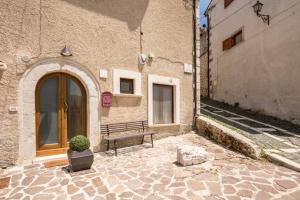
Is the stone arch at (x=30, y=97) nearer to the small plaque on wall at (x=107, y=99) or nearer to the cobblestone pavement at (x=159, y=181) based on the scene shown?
the cobblestone pavement at (x=159, y=181)

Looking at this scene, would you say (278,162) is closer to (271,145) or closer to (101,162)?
(271,145)

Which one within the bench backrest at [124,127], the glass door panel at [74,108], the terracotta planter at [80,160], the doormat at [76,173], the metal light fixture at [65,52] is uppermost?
the metal light fixture at [65,52]

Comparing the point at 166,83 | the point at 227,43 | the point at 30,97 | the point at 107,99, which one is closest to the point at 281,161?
the point at 166,83

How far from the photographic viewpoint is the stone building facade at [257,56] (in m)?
7.70

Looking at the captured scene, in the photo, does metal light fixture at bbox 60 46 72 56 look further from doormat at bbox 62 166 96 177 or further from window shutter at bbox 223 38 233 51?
window shutter at bbox 223 38 233 51

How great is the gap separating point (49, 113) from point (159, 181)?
3.20 meters

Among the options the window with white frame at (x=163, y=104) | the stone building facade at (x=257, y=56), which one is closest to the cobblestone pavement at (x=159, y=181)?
the window with white frame at (x=163, y=104)

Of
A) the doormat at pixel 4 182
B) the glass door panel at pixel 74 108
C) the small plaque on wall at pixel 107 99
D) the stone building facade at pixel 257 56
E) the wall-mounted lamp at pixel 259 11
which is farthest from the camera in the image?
the wall-mounted lamp at pixel 259 11

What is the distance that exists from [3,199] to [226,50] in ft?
39.0

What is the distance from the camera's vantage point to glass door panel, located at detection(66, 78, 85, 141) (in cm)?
527

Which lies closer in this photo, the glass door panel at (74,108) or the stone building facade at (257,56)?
the glass door panel at (74,108)

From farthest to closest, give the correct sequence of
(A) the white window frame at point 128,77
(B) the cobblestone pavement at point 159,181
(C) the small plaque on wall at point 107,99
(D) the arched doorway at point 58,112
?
1. (A) the white window frame at point 128,77
2. (C) the small plaque on wall at point 107,99
3. (D) the arched doorway at point 58,112
4. (B) the cobblestone pavement at point 159,181

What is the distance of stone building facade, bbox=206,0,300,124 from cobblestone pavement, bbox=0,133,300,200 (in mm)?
4822

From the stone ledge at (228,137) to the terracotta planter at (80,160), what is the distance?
3809 millimetres
